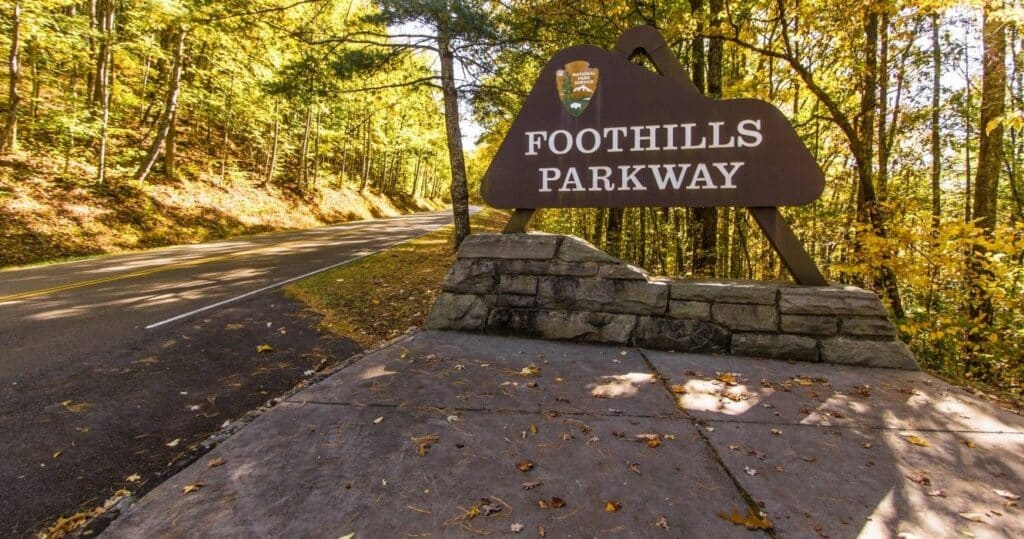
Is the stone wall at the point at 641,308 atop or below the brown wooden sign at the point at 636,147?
below

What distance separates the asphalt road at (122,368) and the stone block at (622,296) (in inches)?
102

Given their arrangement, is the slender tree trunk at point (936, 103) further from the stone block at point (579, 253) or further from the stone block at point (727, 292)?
the stone block at point (579, 253)

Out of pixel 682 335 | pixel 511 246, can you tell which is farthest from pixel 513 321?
pixel 682 335

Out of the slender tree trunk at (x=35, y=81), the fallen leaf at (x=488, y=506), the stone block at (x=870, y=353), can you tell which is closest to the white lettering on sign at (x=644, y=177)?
the stone block at (x=870, y=353)

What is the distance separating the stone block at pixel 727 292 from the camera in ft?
13.9

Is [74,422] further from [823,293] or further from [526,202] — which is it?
[823,293]

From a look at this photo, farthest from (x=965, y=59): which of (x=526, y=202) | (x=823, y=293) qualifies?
(x=526, y=202)

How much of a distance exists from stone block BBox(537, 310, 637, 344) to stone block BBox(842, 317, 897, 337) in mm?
1982

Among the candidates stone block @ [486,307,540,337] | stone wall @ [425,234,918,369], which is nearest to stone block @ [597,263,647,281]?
stone wall @ [425,234,918,369]

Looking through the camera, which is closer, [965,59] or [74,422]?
[74,422]

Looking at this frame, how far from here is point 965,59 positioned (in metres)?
7.50

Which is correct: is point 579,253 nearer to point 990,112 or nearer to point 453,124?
point 453,124

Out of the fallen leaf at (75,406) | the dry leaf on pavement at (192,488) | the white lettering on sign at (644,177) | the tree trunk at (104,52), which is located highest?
the tree trunk at (104,52)

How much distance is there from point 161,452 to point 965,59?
12076mm
